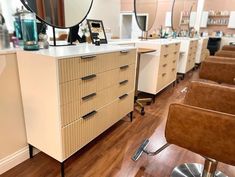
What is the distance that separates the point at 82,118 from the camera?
142 centimetres

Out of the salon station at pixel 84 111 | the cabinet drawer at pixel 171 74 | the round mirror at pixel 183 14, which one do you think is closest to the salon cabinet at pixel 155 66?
the cabinet drawer at pixel 171 74

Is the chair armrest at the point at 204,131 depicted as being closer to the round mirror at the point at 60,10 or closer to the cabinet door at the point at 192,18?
the round mirror at the point at 60,10

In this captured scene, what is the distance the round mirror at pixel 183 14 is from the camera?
452 cm

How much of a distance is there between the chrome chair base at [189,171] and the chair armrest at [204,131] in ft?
1.83

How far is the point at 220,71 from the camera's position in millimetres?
2201

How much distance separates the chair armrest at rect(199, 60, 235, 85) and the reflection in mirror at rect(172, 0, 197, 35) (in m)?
2.53

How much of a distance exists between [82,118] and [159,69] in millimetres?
1612

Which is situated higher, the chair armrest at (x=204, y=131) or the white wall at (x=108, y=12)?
the white wall at (x=108, y=12)

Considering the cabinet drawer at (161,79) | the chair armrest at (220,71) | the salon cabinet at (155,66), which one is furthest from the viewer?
the cabinet drawer at (161,79)

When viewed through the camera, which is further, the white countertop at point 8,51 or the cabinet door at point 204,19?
the cabinet door at point 204,19

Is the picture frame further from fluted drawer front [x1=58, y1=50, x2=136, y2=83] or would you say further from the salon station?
fluted drawer front [x1=58, y1=50, x2=136, y2=83]

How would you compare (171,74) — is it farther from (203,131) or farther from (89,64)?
(203,131)

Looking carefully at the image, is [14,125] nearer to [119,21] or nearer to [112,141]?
[112,141]

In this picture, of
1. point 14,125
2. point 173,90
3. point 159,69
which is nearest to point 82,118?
point 14,125
